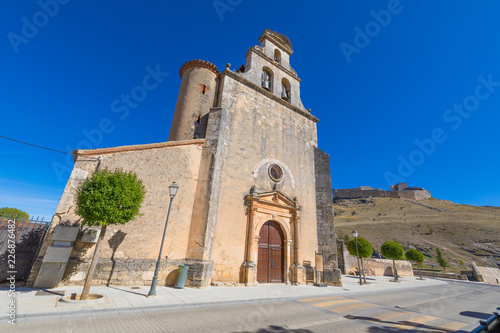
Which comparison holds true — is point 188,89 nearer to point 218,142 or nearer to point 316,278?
point 218,142

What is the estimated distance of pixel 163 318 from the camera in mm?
4738

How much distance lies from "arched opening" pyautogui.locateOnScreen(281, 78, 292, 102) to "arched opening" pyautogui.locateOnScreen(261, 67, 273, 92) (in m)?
1.20

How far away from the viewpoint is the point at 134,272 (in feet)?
26.3

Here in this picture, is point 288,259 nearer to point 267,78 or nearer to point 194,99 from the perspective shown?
point 194,99

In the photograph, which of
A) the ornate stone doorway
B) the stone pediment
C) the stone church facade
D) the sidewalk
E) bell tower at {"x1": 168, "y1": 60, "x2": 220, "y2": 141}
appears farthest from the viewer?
bell tower at {"x1": 168, "y1": 60, "x2": 220, "y2": 141}

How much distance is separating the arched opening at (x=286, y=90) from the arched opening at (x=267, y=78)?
1.20 meters

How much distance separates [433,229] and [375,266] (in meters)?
28.4

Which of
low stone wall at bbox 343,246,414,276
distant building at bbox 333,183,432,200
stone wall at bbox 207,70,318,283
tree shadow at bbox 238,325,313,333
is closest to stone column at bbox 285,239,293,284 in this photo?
stone wall at bbox 207,70,318,283

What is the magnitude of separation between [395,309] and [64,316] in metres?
9.22

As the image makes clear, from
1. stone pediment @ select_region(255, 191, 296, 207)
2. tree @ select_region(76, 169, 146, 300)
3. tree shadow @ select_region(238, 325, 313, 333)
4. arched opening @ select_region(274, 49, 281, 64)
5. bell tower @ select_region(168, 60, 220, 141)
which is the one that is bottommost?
tree shadow @ select_region(238, 325, 313, 333)

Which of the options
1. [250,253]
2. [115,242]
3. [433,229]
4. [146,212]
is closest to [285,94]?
[250,253]

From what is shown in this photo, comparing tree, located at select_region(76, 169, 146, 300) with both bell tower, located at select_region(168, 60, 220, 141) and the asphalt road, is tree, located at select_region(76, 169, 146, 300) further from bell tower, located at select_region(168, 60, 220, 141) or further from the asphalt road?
bell tower, located at select_region(168, 60, 220, 141)

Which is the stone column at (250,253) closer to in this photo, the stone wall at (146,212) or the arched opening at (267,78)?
the stone wall at (146,212)

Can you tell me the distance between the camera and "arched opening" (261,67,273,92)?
1515 centimetres
